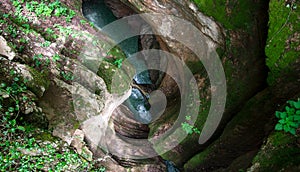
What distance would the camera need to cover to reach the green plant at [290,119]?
13.2 ft

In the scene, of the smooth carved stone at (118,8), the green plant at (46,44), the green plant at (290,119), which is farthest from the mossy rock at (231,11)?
the smooth carved stone at (118,8)

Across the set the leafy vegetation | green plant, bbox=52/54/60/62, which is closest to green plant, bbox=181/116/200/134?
the leafy vegetation

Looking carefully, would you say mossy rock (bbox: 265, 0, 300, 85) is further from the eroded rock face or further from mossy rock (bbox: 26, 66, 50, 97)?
mossy rock (bbox: 26, 66, 50, 97)

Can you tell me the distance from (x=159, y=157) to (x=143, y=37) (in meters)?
4.93

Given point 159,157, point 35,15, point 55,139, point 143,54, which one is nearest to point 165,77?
point 143,54

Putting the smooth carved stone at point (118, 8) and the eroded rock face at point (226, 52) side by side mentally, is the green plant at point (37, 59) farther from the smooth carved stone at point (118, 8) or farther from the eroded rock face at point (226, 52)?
the smooth carved stone at point (118, 8)

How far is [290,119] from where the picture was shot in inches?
161

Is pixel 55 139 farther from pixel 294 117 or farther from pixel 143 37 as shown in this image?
pixel 143 37

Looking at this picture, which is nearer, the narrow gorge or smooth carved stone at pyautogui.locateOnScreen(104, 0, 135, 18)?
the narrow gorge

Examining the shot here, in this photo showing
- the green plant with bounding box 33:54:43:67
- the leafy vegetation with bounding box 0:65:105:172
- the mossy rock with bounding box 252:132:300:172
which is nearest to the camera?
the leafy vegetation with bounding box 0:65:105:172

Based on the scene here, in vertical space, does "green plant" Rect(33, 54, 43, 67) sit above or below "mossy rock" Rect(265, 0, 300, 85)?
above

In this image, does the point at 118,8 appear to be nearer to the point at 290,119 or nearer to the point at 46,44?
the point at 46,44

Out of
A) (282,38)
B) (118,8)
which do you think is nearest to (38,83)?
(282,38)

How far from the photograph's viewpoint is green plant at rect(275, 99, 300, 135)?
4.02 meters
